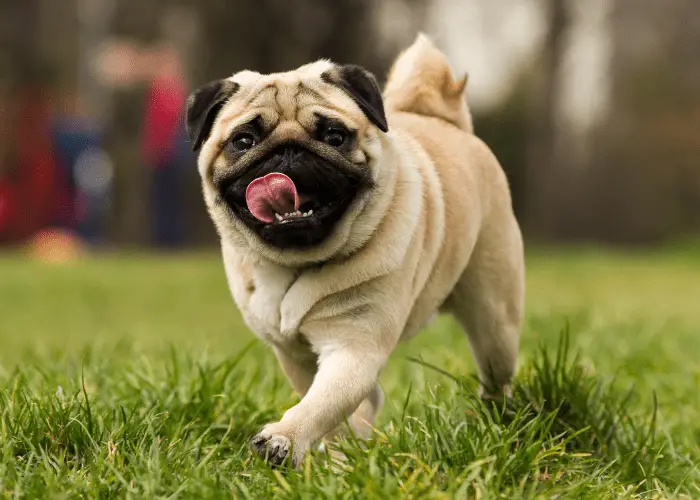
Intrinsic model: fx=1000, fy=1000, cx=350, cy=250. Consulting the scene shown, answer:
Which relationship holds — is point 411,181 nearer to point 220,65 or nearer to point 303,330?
point 303,330

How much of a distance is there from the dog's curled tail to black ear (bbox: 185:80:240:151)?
3.21 feet

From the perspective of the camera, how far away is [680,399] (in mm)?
4688

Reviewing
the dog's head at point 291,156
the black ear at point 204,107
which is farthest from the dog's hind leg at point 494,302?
the black ear at point 204,107

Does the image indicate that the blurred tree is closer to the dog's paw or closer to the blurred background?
the blurred background

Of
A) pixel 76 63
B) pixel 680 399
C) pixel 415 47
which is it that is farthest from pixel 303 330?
pixel 76 63

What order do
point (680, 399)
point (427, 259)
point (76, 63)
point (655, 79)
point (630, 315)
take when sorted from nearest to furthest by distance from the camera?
point (427, 259) → point (680, 399) → point (630, 315) → point (655, 79) → point (76, 63)

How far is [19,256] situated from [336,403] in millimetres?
12914

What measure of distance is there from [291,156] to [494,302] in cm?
120

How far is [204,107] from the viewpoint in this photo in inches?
134

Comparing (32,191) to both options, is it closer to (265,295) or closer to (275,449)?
(265,295)

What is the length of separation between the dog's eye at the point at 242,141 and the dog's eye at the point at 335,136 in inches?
9.6

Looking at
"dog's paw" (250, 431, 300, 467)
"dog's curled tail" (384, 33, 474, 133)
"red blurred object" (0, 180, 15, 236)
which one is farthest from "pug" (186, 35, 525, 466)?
"red blurred object" (0, 180, 15, 236)

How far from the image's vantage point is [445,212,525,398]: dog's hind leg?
3.93 meters

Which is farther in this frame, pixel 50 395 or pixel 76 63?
pixel 76 63
